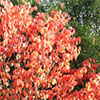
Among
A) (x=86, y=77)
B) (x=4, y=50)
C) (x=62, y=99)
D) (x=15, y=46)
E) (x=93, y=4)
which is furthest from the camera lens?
(x=93, y=4)

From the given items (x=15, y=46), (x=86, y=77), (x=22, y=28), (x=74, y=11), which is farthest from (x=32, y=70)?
(x=74, y=11)

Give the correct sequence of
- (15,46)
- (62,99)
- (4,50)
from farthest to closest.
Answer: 1. (62,99)
2. (4,50)
3. (15,46)

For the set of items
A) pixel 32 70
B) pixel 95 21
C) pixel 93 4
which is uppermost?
pixel 93 4

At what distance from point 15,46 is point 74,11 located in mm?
7484

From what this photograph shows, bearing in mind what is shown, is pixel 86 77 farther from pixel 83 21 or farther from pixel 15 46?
pixel 83 21

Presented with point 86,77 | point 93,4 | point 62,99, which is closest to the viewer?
point 62,99

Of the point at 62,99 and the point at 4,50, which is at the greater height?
the point at 4,50

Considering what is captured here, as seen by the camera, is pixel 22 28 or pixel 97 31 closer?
pixel 22 28

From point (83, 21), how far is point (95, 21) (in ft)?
2.10

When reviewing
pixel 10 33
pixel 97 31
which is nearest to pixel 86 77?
pixel 10 33

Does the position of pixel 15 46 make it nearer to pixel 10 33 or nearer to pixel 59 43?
pixel 10 33

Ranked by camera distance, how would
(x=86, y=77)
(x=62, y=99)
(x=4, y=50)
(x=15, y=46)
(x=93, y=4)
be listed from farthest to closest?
(x=93, y=4)
(x=86, y=77)
(x=62, y=99)
(x=4, y=50)
(x=15, y=46)

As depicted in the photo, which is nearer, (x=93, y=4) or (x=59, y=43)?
(x=59, y=43)

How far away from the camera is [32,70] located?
5.88 meters
